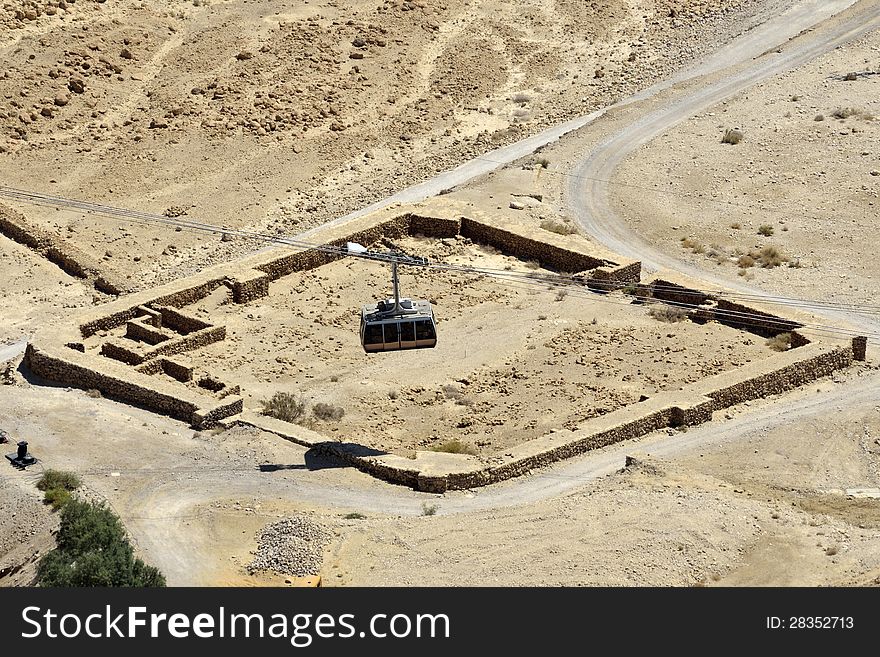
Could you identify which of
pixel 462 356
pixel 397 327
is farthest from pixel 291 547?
pixel 462 356

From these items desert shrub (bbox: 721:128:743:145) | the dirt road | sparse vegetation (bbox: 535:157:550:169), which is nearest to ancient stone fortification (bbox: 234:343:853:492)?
the dirt road

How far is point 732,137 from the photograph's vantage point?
66.2 metres

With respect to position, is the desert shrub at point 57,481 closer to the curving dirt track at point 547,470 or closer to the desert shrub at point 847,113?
the curving dirt track at point 547,470

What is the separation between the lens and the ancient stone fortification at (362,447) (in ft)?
136

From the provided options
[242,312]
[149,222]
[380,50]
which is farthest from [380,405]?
[380,50]

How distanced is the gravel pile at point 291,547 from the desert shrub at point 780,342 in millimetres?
16415

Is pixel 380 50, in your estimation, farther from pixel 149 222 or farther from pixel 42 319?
pixel 42 319

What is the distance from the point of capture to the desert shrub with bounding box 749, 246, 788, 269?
55750 mm

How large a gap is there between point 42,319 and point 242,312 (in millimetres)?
5653

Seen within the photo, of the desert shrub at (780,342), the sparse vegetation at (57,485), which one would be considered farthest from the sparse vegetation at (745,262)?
the sparse vegetation at (57,485)

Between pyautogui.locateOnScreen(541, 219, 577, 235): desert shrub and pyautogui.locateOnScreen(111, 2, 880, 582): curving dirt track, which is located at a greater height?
pyautogui.locateOnScreen(541, 219, 577, 235): desert shrub

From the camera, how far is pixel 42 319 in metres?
52.2

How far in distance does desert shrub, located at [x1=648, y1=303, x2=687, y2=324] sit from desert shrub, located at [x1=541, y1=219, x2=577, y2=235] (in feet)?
23.2

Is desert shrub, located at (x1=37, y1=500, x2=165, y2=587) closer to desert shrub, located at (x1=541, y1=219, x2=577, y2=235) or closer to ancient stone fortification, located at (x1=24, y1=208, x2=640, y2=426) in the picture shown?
ancient stone fortification, located at (x1=24, y1=208, x2=640, y2=426)
